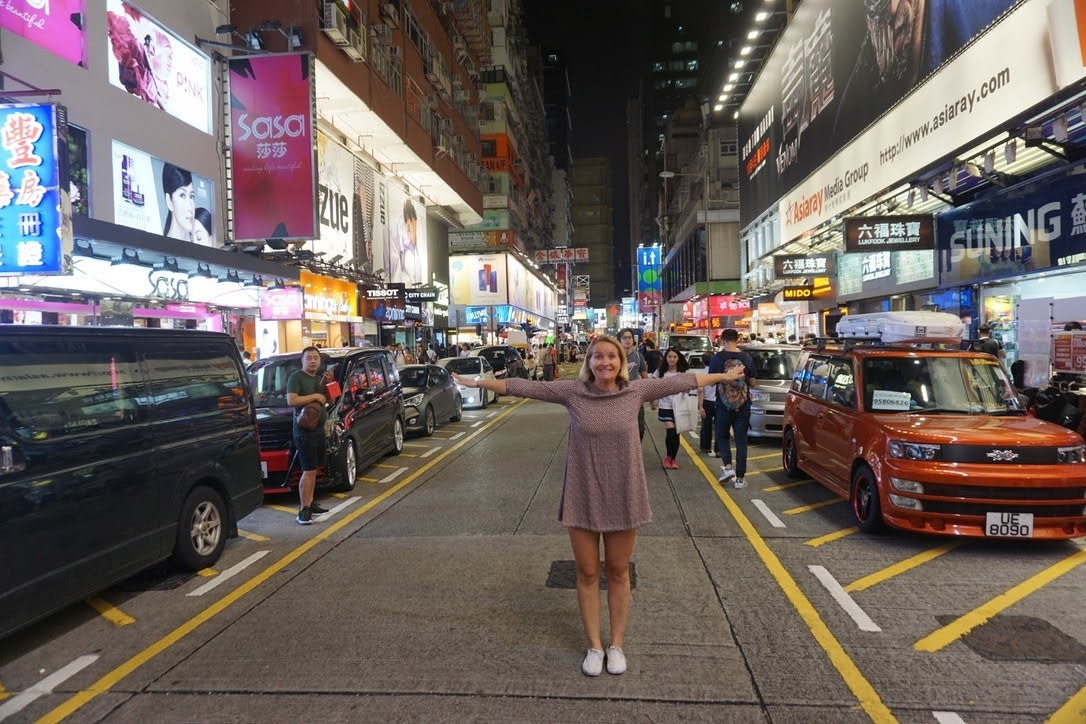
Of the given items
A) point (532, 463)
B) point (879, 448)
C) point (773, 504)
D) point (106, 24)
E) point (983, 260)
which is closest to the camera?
point (879, 448)

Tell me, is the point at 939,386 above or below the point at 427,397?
above

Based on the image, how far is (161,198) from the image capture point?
1393cm

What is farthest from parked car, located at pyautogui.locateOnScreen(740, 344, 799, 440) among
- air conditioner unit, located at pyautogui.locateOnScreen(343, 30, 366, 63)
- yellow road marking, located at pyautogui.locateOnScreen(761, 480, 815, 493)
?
air conditioner unit, located at pyautogui.locateOnScreen(343, 30, 366, 63)

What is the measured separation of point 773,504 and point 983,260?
1189 cm

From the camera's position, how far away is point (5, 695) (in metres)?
3.79

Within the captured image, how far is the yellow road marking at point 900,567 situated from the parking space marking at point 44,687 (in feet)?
16.2

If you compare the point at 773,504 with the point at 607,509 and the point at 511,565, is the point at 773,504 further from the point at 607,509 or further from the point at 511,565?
the point at 607,509

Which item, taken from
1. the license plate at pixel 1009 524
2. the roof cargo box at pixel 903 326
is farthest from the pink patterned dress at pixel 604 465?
the roof cargo box at pixel 903 326

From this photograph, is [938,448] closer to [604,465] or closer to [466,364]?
[604,465]

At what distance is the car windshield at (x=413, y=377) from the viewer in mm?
15591

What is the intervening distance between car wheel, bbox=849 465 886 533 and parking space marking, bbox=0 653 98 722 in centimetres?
599

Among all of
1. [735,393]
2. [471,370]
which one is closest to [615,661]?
[735,393]

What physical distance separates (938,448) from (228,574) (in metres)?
5.94

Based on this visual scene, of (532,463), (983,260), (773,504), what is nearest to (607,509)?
(773,504)
